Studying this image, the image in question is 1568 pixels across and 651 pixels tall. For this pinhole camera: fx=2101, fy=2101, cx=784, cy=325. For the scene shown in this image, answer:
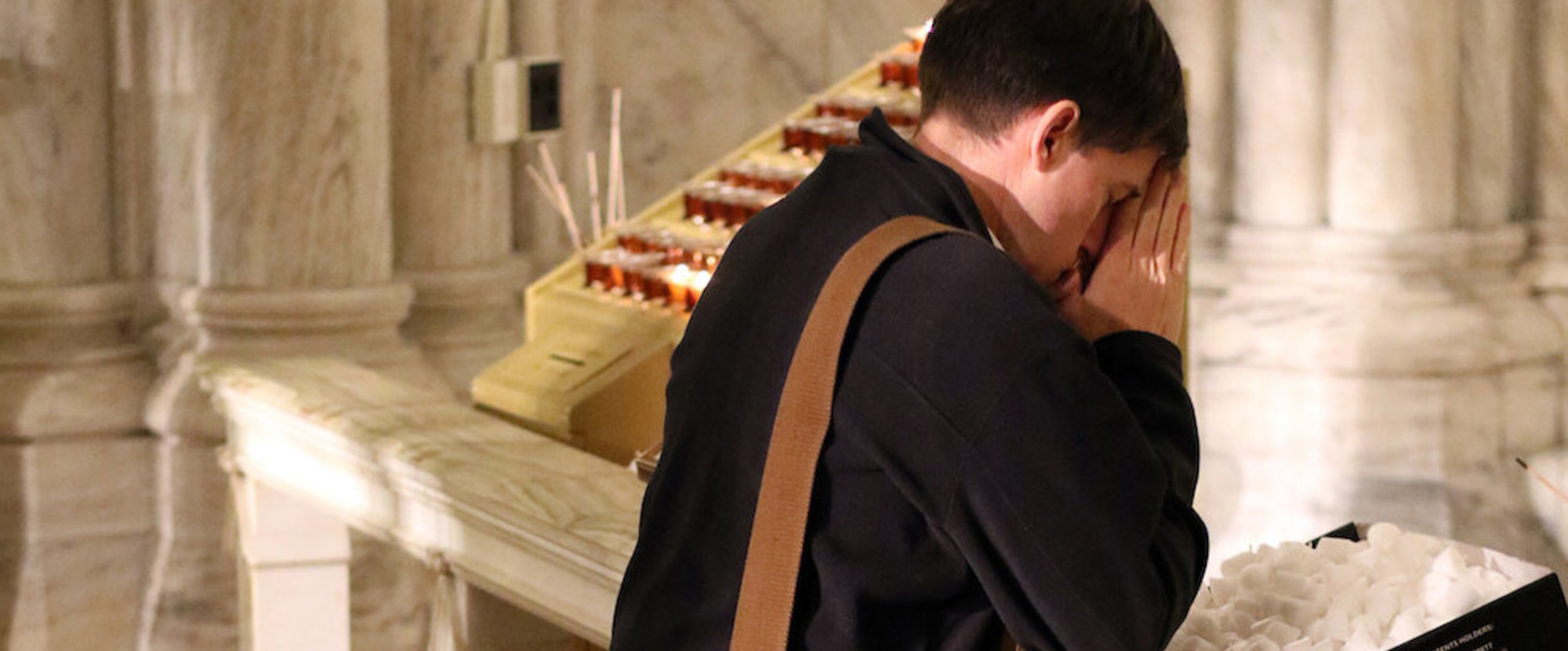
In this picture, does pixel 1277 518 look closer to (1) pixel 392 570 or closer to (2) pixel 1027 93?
(1) pixel 392 570

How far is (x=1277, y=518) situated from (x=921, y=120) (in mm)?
4053

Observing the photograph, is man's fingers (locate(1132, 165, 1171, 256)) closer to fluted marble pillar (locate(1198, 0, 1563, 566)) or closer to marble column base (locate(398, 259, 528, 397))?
fluted marble pillar (locate(1198, 0, 1563, 566))

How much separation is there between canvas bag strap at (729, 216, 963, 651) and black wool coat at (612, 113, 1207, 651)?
16 millimetres

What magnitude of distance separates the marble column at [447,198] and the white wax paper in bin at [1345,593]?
3.86m

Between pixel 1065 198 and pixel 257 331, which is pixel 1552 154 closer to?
pixel 257 331

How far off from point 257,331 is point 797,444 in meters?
3.76

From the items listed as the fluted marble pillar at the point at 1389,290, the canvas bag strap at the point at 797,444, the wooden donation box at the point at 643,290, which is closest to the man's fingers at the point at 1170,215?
the canvas bag strap at the point at 797,444

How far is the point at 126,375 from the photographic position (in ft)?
18.0

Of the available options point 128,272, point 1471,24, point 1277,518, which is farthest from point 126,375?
point 1471,24

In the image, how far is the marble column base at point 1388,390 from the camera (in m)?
5.55

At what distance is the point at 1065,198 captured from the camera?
1.89m

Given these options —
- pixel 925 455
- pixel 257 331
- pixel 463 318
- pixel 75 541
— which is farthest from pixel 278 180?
pixel 925 455

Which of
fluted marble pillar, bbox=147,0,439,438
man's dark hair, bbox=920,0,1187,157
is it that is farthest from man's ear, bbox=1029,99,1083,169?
fluted marble pillar, bbox=147,0,439,438

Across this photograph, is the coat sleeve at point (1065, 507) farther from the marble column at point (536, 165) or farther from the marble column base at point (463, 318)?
the marble column at point (536, 165)
